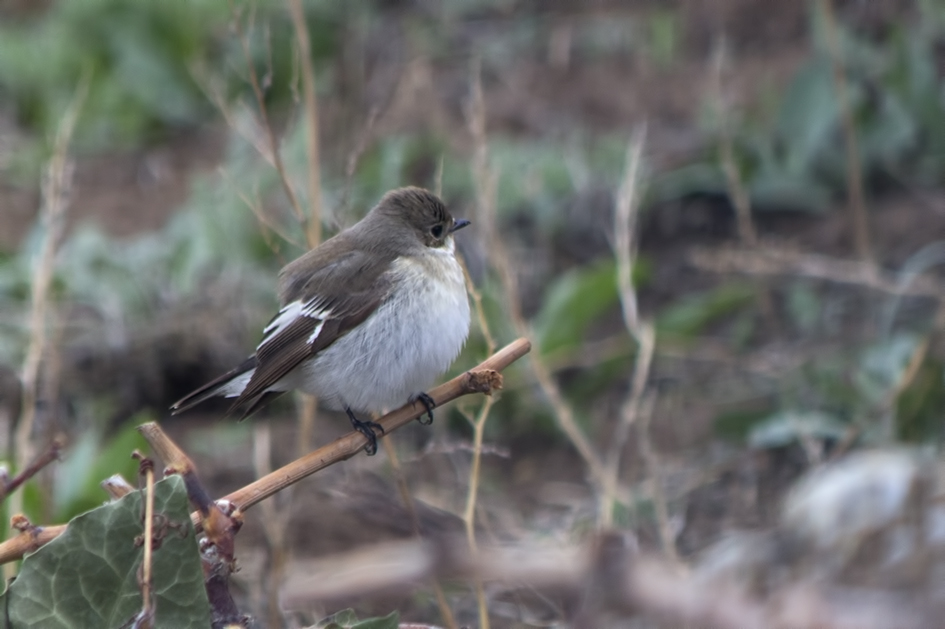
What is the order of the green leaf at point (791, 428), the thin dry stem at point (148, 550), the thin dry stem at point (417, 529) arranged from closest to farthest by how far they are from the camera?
1. the thin dry stem at point (148, 550)
2. the thin dry stem at point (417, 529)
3. the green leaf at point (791, 428)

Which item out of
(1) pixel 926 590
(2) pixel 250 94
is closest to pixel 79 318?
(2) pixel 250 94

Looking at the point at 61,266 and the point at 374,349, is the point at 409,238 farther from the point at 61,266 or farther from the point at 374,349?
the point at 61,266

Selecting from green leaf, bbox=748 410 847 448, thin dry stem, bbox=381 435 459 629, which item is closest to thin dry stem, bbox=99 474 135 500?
thin dry stem, bbox=381 435 459 629

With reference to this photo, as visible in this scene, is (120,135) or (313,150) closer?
(313,150)

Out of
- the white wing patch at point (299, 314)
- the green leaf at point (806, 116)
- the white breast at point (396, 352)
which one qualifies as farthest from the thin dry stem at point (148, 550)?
the green leaf at point (806, 116)

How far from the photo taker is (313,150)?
3.88 metres

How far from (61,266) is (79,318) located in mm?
278

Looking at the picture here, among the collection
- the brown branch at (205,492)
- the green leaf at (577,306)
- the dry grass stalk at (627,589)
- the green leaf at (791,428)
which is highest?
the green leaf at (577,306)

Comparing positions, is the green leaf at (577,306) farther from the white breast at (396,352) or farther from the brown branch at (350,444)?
the brown branch at (350,444)

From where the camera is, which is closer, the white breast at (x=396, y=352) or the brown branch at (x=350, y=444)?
the brown branch at (x=350, y=444)

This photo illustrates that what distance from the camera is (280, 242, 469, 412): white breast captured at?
3.61m

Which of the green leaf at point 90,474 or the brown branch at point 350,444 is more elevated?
the green leaf at point 90,474

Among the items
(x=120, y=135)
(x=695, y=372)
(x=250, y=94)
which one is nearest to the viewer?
(x=695, y=372)

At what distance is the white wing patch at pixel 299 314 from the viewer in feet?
12.3
